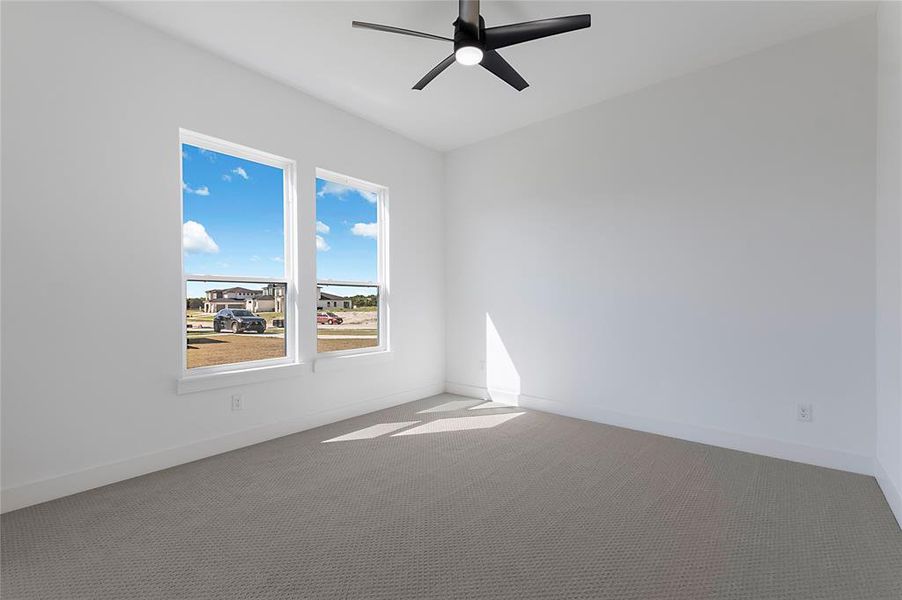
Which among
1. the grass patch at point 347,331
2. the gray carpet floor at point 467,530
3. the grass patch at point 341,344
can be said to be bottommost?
the gray carpet floor at point 467,530

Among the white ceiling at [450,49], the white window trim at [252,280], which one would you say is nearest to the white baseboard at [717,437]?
the white window trim at [252,280]

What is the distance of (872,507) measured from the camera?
7.27 ft

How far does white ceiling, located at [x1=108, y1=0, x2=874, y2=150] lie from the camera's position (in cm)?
256

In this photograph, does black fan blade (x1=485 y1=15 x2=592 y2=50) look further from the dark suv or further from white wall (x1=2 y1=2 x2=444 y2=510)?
the dark suv

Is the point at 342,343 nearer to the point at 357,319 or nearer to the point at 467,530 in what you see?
the point at 357,319

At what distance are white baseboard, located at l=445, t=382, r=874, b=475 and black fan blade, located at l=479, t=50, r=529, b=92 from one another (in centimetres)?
285

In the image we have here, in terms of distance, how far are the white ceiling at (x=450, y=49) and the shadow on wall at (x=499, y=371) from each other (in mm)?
2352

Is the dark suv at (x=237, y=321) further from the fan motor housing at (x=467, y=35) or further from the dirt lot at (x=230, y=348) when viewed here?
the fan motor housing at (x=467, y=35)

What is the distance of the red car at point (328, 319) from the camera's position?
387 cm

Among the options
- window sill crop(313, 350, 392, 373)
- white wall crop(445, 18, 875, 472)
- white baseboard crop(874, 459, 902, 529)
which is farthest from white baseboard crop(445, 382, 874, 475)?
window sill crop(313, 350, 392, 373)

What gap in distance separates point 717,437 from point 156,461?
4.02 metres

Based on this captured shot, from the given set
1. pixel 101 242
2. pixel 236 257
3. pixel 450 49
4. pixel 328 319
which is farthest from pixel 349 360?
pixel 450 49

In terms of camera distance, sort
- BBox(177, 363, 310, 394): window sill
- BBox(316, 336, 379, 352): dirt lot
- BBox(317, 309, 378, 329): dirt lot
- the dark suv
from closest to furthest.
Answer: BBox(177, 363, 310, 394): window sill < the dark suv < BBox(316, 336, 379, 352): dirt lot < BBox(317, 309, 378, 329): dirt lot

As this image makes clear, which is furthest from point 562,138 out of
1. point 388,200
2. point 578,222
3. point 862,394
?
point 862,394
